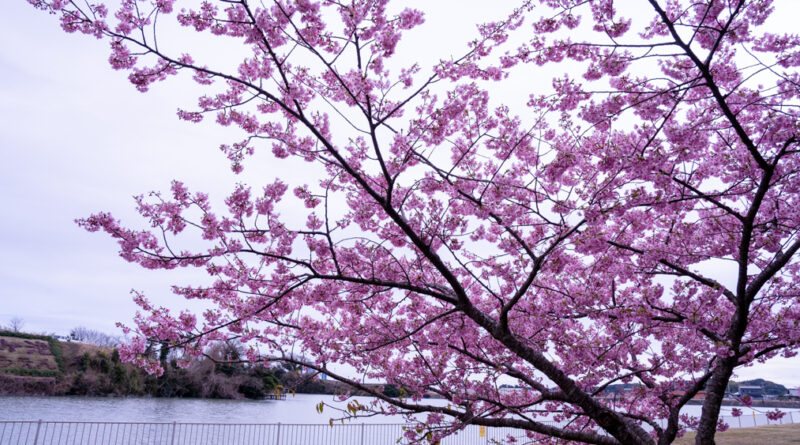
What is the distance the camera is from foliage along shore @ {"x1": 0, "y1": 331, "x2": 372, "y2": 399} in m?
29.4

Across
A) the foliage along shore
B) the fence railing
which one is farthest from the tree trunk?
the foliage along shore

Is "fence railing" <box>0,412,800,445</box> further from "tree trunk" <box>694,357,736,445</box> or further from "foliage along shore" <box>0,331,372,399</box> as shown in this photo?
"foliage along shore" <box>0,331,372,399</box>

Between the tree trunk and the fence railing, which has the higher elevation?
the tree trunk

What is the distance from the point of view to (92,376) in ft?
102

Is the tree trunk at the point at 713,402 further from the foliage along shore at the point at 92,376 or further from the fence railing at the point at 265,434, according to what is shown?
the foliage along shore at the point at 92,376

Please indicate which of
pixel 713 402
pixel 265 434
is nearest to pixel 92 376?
pixel 265 434

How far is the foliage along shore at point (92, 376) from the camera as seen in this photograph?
29391 mm

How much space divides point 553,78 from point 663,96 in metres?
1.14

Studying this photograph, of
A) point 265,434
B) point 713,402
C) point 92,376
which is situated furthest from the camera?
point 92,376

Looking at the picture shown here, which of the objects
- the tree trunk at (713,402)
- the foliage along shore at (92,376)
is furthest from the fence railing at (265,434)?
the foliage along shore at (92,376)

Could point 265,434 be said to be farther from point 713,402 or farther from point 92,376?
point 92,376

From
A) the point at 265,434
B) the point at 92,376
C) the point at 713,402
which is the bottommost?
the point at 265,434

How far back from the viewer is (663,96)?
185 inches

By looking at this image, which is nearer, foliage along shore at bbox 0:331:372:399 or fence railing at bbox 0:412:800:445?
fence railing at bbox 0:412:800:445
